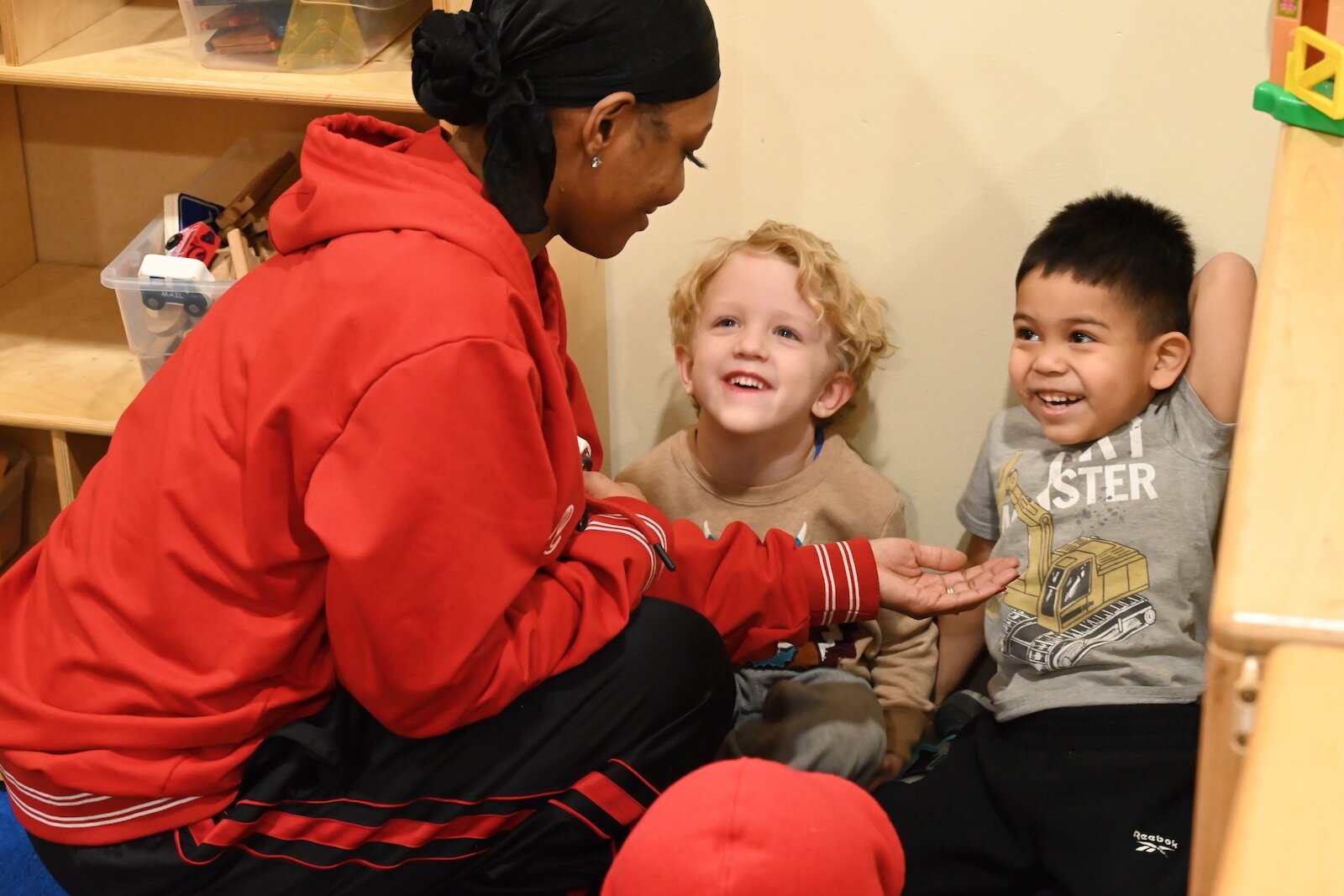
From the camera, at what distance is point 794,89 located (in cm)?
169

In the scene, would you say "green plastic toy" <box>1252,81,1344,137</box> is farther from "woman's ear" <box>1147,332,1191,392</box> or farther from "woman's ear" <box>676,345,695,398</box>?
"woman's ear" <box>676,345,695,398</box>

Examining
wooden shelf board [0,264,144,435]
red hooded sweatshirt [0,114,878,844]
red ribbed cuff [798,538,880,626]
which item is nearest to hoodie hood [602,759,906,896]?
red hooded sweatshirt [0,114,878,844]

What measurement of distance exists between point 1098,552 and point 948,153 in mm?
524

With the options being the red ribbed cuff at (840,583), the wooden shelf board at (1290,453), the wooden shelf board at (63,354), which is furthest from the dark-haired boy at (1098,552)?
the wooden shelf board at (63,354)

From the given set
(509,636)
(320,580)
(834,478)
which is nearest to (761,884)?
(509,636)

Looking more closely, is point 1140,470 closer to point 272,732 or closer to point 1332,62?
point 1332,62

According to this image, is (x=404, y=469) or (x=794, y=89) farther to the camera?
(x=794, y=89)

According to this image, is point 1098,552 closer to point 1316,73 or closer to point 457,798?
point 1316,73

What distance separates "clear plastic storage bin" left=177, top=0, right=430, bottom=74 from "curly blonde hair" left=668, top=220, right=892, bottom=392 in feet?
1.61

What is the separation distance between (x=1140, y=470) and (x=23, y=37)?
1.39 m

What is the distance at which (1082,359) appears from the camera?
1.52 meters

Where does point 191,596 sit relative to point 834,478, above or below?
above

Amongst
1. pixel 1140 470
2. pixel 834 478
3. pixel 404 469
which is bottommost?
pixel 834 478

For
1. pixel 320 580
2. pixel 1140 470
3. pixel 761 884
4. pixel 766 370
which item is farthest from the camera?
pixel 766 370
